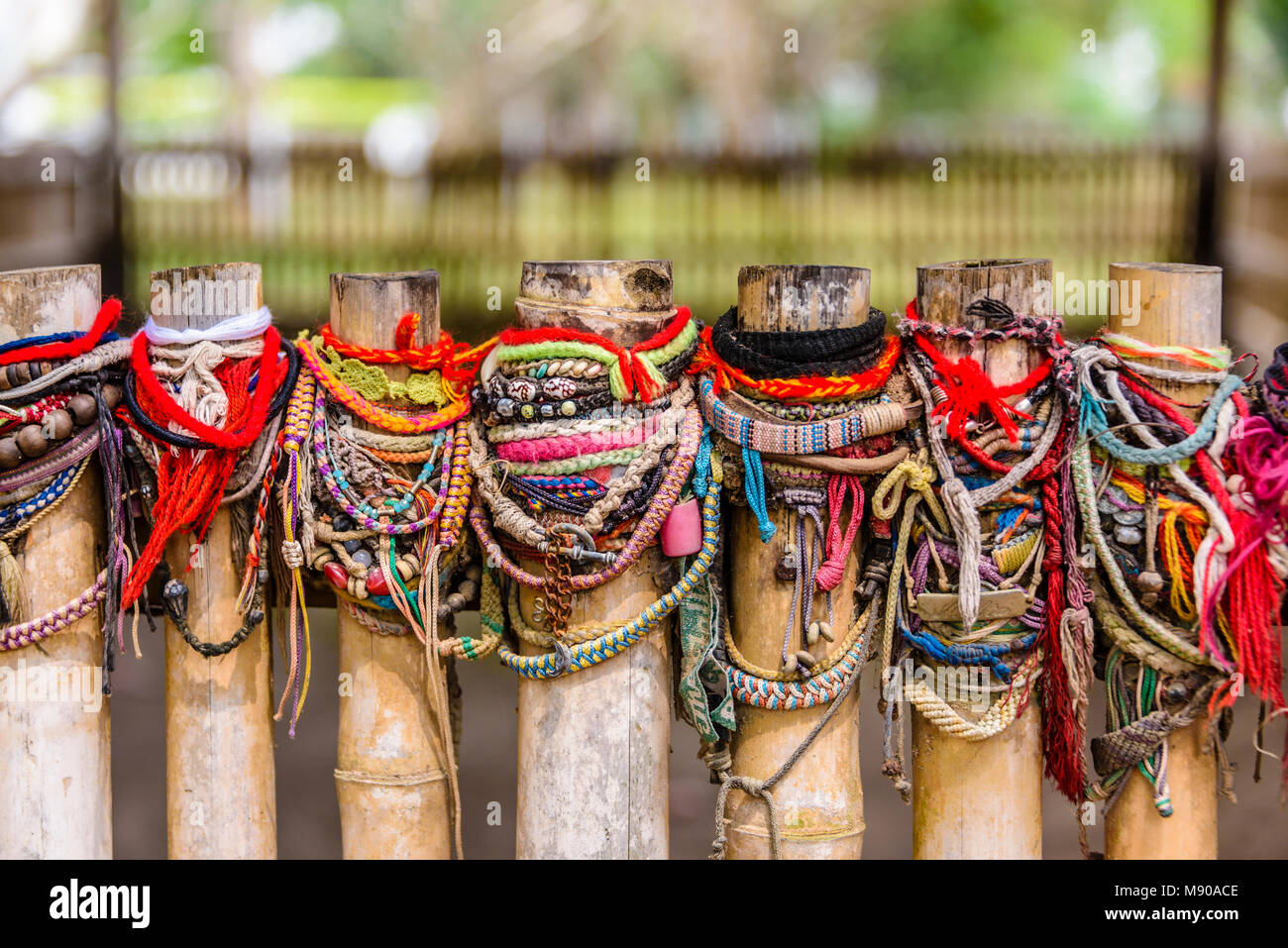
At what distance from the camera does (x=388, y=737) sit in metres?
2.59

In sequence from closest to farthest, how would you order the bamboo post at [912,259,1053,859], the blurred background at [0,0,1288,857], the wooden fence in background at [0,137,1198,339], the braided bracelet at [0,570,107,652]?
the bamboo post at [912,259,1053,859], the braided bracelet at [0,570,107,652], the blurred background at [0,0,1288,857], the wooden fence in background at [0,137,1198,339]

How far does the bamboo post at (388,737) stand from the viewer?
258cm

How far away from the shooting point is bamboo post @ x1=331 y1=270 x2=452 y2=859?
8.46 ft

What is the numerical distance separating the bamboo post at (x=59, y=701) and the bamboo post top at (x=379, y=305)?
51 centimetres

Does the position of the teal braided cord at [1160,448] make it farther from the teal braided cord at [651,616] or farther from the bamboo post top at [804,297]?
the teal braided cord at [651,616]

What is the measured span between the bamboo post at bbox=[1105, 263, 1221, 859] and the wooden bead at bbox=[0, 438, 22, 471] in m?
2.09

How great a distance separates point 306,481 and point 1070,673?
1485 mm

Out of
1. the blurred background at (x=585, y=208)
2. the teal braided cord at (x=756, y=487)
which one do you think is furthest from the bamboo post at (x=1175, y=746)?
the blurred background at (x=585, y=208)

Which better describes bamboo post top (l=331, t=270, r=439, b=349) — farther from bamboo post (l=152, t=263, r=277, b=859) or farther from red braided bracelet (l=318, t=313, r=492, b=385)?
bamboo post (l=152, t=263, r=277, b=859)

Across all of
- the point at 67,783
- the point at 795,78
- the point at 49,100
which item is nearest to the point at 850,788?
the point at 67,783

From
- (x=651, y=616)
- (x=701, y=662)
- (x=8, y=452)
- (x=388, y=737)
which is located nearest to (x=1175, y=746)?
(x=701, y=662)

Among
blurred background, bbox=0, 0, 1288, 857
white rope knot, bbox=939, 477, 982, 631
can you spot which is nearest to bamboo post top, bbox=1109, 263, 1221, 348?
white rope knot, bbox=939, 477, 982, 631

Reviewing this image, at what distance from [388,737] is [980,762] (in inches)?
45.9

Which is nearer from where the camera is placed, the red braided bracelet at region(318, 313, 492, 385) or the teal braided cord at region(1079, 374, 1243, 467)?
the teal braided cord at region(1079, 374, 1243, 467)
